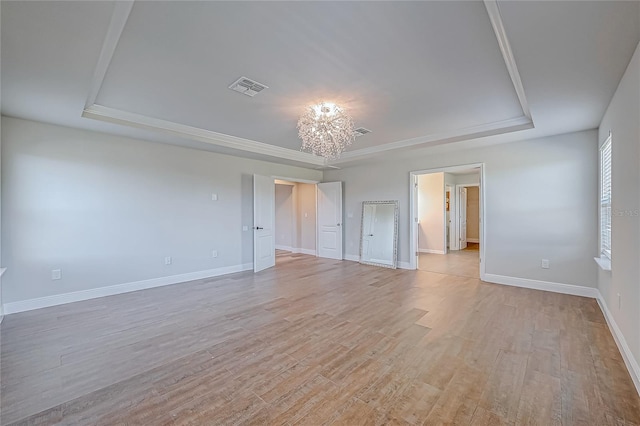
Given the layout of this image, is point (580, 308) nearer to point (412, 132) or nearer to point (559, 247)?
point (559, 247)

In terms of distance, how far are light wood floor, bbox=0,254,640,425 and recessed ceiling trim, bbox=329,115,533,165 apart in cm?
254

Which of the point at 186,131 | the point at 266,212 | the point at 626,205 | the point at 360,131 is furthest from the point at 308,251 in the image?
the point at 626,205

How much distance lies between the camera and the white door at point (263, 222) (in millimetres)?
6023

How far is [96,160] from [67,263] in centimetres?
159

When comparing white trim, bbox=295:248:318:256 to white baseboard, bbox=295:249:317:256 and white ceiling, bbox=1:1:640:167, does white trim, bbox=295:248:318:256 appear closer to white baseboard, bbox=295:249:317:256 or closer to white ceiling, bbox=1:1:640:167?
white baseboard, bbox=295:249:317:256

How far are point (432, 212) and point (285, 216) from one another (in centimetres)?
483

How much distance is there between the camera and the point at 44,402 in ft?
6.38

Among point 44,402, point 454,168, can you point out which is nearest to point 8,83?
point 44,402

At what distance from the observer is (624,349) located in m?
2.45

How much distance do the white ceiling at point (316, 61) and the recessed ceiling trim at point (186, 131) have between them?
0.02 metres

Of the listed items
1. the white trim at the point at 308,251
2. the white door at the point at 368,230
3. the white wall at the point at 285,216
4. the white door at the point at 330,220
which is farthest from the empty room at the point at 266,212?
the white wall at the point at 285,216

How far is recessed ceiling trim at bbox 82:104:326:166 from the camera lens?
365cm

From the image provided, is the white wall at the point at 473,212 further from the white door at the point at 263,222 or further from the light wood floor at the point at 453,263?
the white door at the point at 263,222

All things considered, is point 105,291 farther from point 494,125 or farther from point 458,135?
point 494,125
